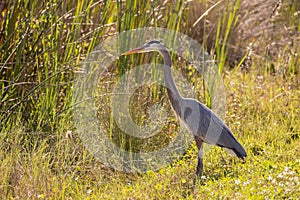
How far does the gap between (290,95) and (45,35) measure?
96.8 inches

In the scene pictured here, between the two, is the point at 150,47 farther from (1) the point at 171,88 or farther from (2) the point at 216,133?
(2) the point at 216,133

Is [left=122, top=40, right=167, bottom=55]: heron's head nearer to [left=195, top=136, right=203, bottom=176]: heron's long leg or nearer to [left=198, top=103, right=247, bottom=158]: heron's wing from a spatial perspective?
[left=198, top=103, right=247, bottom=158]: heron's wing

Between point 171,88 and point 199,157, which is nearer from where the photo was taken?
point 199,157

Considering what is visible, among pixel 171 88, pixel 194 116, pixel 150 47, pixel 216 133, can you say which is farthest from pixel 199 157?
pixel 150 47

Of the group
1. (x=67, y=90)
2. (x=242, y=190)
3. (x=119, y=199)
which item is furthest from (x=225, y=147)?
(x=67, y=90)

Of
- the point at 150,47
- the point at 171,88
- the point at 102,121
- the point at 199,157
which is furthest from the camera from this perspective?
the point at 102,121

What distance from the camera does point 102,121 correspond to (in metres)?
5.34

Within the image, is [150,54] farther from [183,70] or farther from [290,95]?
[290,95]

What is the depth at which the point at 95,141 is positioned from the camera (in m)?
5.16

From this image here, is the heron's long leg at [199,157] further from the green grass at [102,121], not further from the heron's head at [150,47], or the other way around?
the heron's head at [150,47]

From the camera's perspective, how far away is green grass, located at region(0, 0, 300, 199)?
4406 mm

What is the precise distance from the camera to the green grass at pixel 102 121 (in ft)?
14.5

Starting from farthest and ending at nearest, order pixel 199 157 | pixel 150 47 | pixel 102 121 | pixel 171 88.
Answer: pixel 102 121
pixel 171 88
pixel 150 47
pixel 199 157

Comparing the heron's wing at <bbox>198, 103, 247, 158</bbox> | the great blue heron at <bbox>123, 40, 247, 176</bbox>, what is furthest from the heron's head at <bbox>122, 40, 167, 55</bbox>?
the heron's wing at <bbox>198, 103, 247, 158</bbox>
